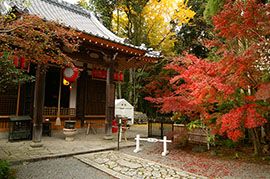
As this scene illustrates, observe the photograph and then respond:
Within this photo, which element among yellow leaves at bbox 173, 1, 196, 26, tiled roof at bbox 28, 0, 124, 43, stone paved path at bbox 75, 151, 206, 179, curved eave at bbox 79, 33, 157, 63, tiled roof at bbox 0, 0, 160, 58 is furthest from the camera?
yellow leaves at bbox 173, 1, 196, 26

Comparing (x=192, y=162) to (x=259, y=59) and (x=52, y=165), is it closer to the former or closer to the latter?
(x=259, y=59)

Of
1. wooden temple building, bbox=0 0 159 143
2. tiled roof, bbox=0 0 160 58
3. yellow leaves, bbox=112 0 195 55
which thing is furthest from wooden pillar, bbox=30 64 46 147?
yellow leaves, bbox=112 0 195 55

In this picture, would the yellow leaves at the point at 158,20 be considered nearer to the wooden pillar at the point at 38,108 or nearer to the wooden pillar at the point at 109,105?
the wooden pillar at the point at 109,105

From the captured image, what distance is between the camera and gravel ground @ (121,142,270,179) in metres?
5.02

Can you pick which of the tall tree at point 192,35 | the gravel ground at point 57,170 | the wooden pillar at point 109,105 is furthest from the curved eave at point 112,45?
the tall tree at point 192,35

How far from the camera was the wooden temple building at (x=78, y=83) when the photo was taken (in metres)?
7.39

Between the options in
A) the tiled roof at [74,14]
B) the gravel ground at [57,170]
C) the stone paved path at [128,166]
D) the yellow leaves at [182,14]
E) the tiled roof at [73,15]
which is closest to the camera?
the gravel ground at [57,170]

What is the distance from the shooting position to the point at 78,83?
10898 mm

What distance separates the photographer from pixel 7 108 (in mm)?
8289

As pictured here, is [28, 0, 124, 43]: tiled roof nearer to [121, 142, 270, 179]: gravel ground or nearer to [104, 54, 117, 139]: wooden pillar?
[104, 54, 117, 139]: wooden pillar

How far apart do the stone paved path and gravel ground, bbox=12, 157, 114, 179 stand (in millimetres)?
247

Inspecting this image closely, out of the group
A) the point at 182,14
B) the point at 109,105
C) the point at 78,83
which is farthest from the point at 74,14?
the point at 182,14

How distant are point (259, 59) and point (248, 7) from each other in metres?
1.40

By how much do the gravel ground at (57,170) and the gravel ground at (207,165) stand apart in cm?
198
